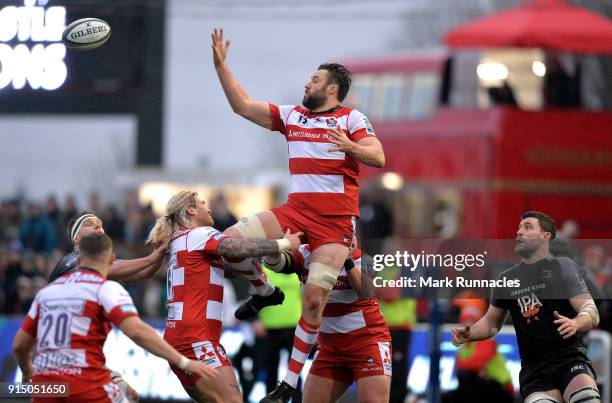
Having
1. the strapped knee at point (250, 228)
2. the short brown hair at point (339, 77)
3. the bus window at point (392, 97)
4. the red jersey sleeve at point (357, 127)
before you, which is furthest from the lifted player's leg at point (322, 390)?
the bus window at point (392, 97)

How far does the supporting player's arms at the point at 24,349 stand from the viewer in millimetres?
8828

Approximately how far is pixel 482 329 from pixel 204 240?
2330 mm

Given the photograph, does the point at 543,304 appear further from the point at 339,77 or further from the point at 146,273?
the point at 146,273

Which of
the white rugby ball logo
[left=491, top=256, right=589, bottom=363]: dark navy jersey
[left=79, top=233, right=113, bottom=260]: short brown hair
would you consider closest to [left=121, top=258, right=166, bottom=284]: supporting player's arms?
[left=79, top=233, right=113, bottom=260]: short brown hair

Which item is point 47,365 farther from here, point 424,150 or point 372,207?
point 424,150

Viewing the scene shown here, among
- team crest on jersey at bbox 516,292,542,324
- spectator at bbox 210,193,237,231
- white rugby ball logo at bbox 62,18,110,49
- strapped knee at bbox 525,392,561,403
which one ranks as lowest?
strapped knee at bbox 525,392,561,403

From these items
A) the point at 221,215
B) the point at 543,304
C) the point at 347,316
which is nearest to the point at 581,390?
the point at 543,304

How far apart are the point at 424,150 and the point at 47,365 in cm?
1700

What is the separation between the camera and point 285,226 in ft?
33.9

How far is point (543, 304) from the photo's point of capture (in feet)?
34.2

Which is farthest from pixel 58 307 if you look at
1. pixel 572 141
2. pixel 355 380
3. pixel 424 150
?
pixel 424 150

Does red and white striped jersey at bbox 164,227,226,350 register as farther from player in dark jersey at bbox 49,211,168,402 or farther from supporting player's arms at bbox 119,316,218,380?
supporting player's arms at bbox 119,316,218,380

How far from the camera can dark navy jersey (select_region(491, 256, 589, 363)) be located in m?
10.3

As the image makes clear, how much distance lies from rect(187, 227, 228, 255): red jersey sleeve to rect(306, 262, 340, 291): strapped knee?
71 cm
